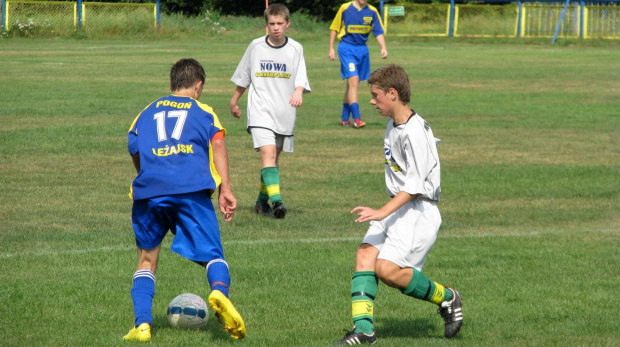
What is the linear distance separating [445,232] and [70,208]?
3.66 meters

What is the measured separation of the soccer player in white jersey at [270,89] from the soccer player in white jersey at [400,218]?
400cm

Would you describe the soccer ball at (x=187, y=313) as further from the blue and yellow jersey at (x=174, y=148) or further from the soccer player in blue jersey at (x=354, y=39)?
the soccer player in blue jersey at (x=354, y=39)

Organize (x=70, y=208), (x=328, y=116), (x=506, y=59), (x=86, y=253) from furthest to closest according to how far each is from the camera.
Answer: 1. (x=506, y=59)
2. (x=328, y=116)
3. (x=70, y=208)
4. (x=86, y=253)

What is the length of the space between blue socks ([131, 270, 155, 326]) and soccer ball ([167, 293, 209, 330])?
29 centimetres

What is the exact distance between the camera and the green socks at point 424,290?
5285 millimetres

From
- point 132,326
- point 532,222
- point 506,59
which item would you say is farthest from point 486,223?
point 506,59

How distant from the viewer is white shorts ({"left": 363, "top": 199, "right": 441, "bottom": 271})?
521cm

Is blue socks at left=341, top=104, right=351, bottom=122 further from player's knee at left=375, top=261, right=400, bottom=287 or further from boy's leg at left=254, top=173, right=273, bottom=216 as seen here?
player's knee at left=375, top=261, right=400, bottom=287

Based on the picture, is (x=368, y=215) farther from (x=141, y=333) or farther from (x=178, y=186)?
(x=141, y=333)

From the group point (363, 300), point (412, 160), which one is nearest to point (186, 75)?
point (412, 160)

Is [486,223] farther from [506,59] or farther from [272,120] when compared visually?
[506,59]

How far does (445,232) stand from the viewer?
8.69 meters

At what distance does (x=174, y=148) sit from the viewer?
5230 mm

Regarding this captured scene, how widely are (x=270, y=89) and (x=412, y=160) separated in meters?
4.44
